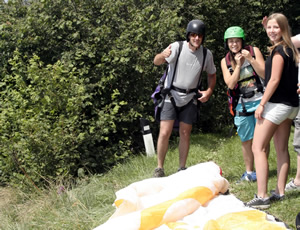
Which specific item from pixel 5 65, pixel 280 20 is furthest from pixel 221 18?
pixel 280 20

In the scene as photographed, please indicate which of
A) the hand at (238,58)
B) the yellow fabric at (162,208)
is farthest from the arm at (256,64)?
the yellow fabric at (162,208)

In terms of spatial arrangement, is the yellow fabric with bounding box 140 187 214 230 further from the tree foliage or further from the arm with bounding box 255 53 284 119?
the tree foliage

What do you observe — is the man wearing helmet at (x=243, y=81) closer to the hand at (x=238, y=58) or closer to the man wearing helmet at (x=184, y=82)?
the hand at (x=238, y=58)

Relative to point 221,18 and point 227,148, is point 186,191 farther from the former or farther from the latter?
point 221,18

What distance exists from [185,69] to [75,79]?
8.22 feet

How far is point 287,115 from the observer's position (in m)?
3.96

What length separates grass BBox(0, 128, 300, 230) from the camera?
4102 millimetres

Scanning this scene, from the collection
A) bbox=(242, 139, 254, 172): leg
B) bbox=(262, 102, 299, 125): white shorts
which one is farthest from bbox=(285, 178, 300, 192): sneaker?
bbox=(262, 102, 299, 125): white shorts

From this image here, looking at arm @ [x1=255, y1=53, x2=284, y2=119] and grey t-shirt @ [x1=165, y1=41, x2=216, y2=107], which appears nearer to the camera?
arm @ [x1=255, y1=53, x2=284, y2=119]

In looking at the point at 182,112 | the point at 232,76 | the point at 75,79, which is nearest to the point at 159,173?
the point at 182,112

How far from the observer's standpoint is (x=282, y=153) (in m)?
4.25

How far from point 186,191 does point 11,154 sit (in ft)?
12.7

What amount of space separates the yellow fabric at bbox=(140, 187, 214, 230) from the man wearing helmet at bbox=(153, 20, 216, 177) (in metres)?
1.74

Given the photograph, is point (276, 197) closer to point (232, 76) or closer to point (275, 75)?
point (275, 75)
